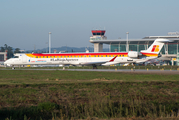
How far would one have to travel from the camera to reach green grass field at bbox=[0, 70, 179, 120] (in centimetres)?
1255

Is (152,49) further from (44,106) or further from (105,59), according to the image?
(44,106)

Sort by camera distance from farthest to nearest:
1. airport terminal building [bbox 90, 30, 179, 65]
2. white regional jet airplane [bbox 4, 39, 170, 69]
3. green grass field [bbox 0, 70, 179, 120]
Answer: airport terminal building [bbox 90, 30, 179, 65] < white regional jet airplane [bbox 4, 39, 170, 69] < green grass field [bbox 0, 70, 179, 120]

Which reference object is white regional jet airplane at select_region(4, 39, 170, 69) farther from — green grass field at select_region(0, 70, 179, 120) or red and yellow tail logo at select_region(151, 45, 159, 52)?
green grass field at select_region(0, 70, 179, 120)

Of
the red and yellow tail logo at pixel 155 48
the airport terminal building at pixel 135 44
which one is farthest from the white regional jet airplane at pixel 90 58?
the airport terminal building at pixel 135 44

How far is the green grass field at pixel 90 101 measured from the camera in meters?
12.6

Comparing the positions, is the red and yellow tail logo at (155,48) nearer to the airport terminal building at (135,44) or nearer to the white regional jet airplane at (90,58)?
the white regional jet airplane at (90,58)

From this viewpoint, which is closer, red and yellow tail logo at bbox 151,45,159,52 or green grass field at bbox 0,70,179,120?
green grass field at bbox 0,70,179,120

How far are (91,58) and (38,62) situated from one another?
1183 cm

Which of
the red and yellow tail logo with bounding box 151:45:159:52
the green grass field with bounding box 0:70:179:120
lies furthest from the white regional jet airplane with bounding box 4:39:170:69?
the green grass field with bounding box 0:70:179:120

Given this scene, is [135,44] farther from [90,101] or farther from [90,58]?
[90,101]

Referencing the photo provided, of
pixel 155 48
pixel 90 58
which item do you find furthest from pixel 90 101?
pixel 155 48

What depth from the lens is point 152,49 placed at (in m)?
53.9

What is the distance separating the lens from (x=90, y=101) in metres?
14.4

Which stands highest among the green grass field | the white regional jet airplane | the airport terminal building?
A: the airport terminal building
